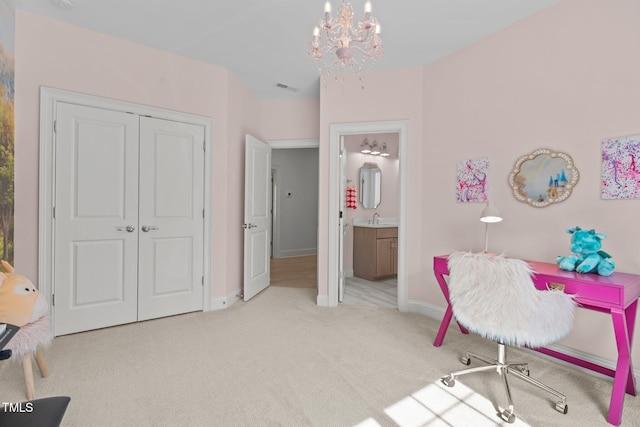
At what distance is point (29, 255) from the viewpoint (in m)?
2.71

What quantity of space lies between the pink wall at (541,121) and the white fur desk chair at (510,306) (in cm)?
80

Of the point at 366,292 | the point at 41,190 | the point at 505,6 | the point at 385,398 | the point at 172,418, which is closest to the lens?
the point at 172,418

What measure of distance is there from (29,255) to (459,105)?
4.00 m

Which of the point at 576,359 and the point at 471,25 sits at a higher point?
the point at 471,25

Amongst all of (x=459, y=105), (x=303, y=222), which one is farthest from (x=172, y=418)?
A: (x=303, y=222)

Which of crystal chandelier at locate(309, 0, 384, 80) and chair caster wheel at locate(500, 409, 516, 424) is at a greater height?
crystal chandelier at locate(309, 0, 384, 80)

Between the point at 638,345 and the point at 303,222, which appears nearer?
the point at 638,345

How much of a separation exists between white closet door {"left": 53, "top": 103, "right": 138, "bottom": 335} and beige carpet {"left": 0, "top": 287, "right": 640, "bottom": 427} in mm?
229

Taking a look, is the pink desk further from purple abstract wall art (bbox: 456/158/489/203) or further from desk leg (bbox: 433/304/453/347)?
purple abstract wall art (bbox: 456/158/489/203)

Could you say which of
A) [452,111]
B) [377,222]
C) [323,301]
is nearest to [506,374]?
[323,301]

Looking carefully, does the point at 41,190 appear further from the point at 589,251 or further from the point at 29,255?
the point at 589,251

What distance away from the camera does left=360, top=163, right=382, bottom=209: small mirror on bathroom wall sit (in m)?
5.49

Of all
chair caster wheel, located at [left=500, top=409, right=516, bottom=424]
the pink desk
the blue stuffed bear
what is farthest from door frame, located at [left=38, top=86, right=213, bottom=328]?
the blue stuffed bear

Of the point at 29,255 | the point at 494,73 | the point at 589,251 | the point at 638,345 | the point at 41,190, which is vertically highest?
the point at 494,73
